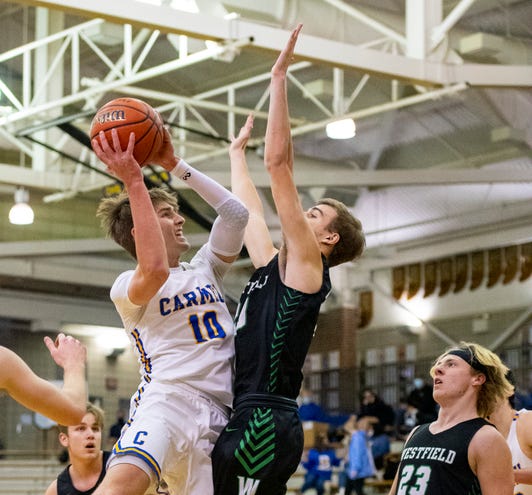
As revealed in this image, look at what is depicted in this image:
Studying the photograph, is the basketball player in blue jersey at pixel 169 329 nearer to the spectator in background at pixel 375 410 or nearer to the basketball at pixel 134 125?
the basketball at pixel 134 125

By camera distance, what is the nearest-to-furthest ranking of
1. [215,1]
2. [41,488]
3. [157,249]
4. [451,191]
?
[157,249] → [215,1] → [41,488] → [451,191]

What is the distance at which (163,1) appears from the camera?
10.0m

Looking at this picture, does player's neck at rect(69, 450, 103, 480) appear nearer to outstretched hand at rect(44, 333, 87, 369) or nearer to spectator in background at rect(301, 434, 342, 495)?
outstretched hand at rect(44, 333, 87, 369)

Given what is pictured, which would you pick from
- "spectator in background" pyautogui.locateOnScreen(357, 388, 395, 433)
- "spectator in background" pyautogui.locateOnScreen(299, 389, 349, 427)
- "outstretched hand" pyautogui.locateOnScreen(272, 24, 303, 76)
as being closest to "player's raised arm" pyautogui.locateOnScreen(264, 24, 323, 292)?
"outstretched hand" pyautogui.locateOnScreen(272, 24, 303, 76)

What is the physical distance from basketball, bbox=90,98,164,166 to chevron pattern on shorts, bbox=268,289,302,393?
2.78 ft

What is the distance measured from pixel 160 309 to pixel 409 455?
1.42 meters

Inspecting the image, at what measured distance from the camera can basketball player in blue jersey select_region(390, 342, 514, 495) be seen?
488 cm

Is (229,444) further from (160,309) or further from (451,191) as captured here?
(451,191)

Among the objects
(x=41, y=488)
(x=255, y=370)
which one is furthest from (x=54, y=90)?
(x=255, y=370)

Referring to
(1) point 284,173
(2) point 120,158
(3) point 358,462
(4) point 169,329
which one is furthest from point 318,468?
(2) point 120,158

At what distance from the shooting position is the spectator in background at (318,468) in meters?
17.4

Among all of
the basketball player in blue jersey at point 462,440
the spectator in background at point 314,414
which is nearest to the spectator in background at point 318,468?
the spectator in background at point 314,414

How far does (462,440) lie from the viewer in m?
4.98

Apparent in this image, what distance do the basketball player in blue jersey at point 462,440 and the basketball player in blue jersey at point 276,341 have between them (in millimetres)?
700
